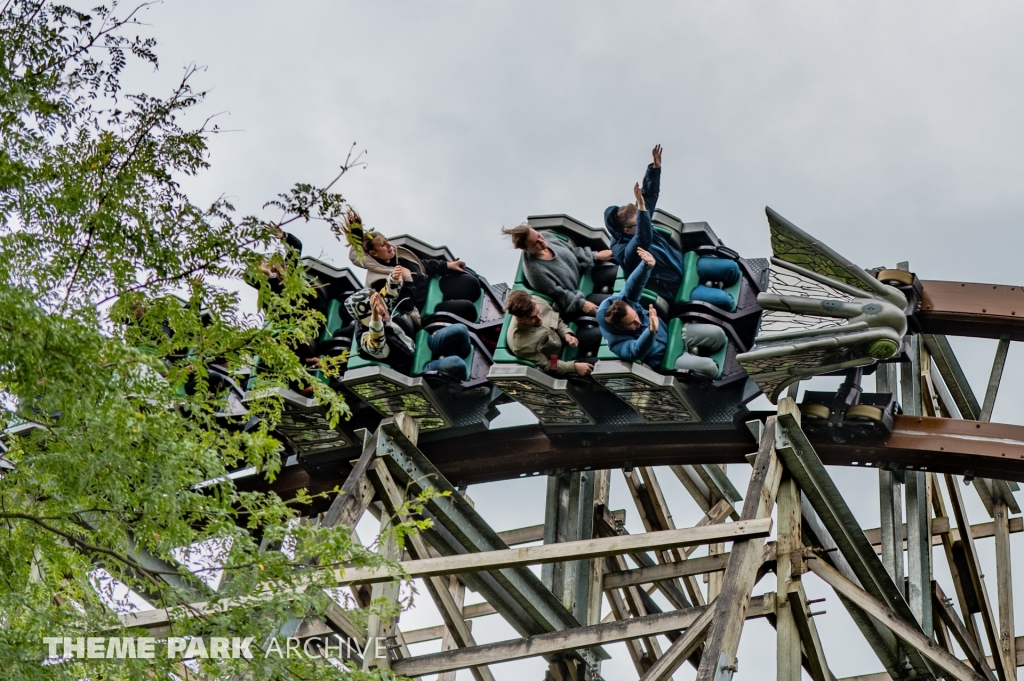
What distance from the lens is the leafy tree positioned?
6.05 meters

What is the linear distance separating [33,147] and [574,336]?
4.59 m

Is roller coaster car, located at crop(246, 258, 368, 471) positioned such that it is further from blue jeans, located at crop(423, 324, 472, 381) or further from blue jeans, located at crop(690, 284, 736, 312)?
blue jeans, located at crop(690, 284, 736, 312)

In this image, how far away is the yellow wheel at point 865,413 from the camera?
31.9ft

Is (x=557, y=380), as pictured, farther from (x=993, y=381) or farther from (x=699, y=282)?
(x=993, y=381)

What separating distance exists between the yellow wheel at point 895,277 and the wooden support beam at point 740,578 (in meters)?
1.17

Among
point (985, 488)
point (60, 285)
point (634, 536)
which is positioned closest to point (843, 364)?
point (634, 536)

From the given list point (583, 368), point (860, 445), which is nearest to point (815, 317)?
point (860, 445)

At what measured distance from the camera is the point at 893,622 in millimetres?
8797

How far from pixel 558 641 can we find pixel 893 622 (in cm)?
192

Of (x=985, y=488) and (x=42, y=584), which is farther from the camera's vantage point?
(x=985, y=488)

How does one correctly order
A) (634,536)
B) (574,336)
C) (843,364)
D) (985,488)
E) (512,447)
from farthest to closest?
(985,488)
(512,447)
(574,336)
(843,364)
(634,536)

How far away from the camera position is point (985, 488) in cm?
1200

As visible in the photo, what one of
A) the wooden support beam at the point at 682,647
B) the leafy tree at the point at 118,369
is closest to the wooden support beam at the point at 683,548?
the wooden support beam at the point at 682,647

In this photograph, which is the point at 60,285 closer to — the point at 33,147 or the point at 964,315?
the point at 33,147
